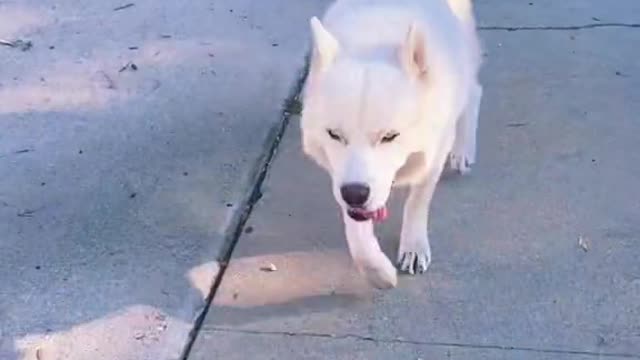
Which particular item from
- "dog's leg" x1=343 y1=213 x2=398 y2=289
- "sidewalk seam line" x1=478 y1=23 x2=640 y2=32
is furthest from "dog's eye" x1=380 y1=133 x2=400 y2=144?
"sidewalk seam line" x1=478 y1=23 x2=640 y2=32

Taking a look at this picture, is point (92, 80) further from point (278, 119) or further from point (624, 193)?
point (624, 193)

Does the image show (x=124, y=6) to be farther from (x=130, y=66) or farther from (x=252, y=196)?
(x=252, y=196)

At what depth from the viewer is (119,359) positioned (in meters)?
3.96

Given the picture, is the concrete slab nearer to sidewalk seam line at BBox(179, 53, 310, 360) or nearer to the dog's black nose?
sidewalk seam line at BBox(179, 53, 310, 360)

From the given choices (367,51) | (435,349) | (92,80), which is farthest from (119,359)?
(92,80)

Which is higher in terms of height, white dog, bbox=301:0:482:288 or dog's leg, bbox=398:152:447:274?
white dog, bbox=301:0:482:288

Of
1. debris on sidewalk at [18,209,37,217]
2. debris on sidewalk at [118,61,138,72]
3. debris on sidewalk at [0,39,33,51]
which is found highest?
debris on sidewalk at [18,209,37,217]

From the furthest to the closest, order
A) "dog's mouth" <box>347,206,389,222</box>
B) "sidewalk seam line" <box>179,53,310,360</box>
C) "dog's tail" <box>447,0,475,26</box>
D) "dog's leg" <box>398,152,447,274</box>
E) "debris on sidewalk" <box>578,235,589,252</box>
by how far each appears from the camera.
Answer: "dog's tail" <box>447,0,475,26</box> → "debris on sidewalk" <box>578,235,589,252</box> → "dog's leg" <box>398,152,447,274</box> → "sidewalk seam line" <box>179,53,310,360</box> → "dog's mouth" <box>347,206,389,222</box>

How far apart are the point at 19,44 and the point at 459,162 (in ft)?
8.66

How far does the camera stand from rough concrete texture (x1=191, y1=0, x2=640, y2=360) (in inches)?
157

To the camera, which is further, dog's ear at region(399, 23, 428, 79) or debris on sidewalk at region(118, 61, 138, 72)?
debris on sidewalk at region(118, 61, 138, 72)

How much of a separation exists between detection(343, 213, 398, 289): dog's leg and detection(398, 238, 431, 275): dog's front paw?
0.41ft

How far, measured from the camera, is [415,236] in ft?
14.3

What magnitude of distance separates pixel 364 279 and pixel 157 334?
0.73 meters
